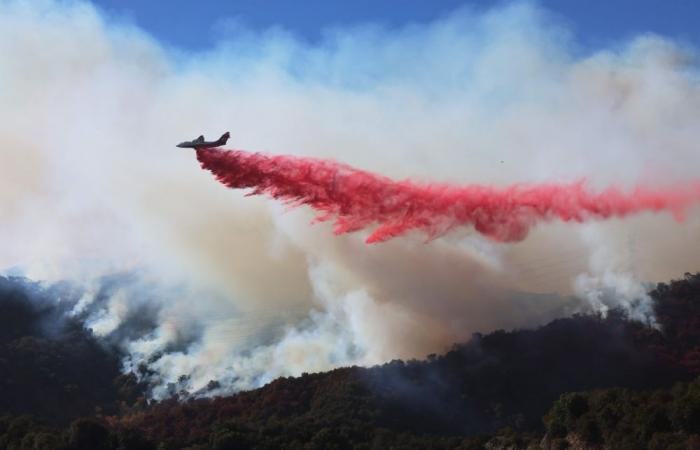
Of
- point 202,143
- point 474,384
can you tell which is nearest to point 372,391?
point 474,384

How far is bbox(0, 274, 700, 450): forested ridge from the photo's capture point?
348 ft

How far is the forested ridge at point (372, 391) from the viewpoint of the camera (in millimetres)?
105938

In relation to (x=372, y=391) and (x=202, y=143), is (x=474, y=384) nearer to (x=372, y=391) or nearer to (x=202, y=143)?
(x=372, y=391)

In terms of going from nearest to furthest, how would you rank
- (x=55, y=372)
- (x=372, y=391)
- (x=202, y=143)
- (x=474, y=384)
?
(x=202, y=143), (x=372, y=391), (x=474, y=384), (x=55, y=372)

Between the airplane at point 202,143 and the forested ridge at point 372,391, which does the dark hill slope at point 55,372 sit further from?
the airplane at point 202,143

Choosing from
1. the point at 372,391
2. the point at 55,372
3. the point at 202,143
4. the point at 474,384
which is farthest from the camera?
the point at 55,372

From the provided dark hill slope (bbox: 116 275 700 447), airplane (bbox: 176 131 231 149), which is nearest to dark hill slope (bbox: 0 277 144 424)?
dark hill slope (bbox: 116 275 700 447)

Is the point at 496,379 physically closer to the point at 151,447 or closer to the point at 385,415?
the point at 385,415

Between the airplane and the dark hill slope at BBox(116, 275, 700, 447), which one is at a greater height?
the airplane

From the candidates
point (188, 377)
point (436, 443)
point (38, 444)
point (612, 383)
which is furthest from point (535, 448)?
point (188, 377)

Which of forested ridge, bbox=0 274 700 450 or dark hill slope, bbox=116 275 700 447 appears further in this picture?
dark hill slope, bbox=116 275 700 447

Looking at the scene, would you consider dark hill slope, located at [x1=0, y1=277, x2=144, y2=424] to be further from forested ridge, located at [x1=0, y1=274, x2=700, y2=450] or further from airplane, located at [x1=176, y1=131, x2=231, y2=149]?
airplane, located at [x1=176, y1=131, x2=231, y2=149]

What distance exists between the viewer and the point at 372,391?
5527 inches

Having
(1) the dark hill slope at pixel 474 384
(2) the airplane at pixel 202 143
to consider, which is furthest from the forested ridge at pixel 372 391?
(2) the airplane at pixel 202 143
